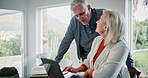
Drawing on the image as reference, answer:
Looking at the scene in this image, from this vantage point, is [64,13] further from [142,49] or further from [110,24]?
[110,24]

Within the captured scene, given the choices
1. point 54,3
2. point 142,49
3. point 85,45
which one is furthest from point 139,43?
point 54,3

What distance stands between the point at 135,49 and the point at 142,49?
0.12 meters

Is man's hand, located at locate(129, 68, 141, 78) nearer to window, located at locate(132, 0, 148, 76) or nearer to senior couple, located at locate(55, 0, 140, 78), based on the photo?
senior couple, located at locate(55, 0, 140, 78)

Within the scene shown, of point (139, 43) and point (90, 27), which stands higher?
point (90, 27)

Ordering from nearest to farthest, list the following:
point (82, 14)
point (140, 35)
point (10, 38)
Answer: point (82, 14)
point (140, 35)
point (10, 38)

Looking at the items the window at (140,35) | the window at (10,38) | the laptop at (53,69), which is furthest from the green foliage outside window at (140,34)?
the window at (10,38)

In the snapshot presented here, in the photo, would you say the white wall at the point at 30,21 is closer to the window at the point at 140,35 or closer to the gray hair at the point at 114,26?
the window at the point at 140,35

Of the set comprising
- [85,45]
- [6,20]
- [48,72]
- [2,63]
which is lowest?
[2,63]

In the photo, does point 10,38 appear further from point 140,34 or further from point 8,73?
point 8,73

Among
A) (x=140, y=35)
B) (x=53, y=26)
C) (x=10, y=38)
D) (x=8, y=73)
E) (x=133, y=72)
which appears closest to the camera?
(x=8, y=73)

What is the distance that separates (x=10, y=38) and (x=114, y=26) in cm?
340

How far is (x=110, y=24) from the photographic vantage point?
1271 mm

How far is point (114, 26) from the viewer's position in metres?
1.26

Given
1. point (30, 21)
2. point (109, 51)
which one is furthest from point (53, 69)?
point (30, 21)
